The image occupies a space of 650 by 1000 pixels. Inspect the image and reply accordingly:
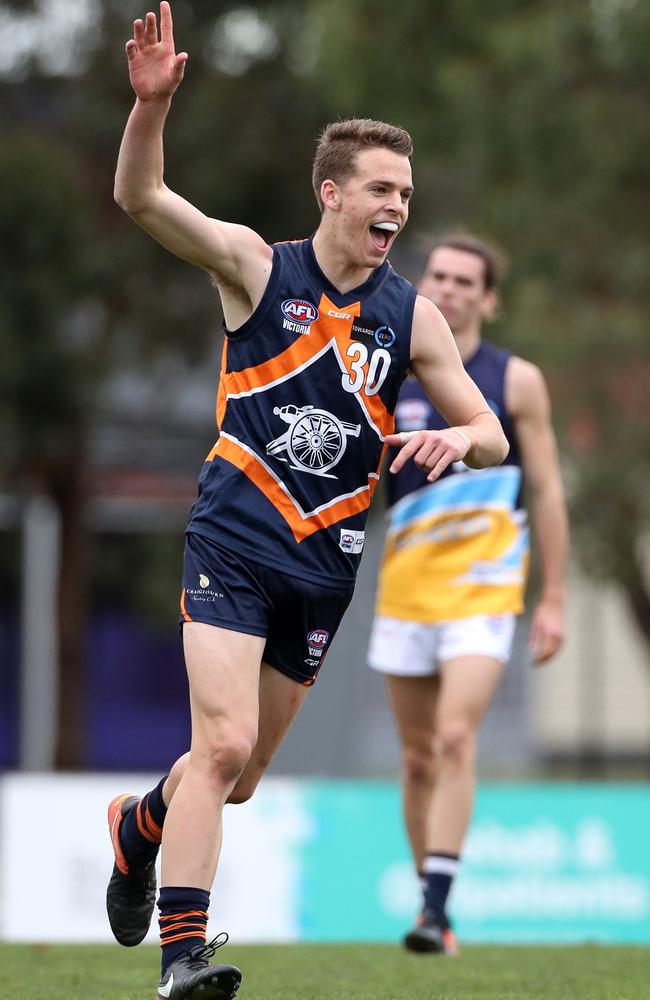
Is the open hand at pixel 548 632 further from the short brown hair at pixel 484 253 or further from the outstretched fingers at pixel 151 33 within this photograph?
the outstretched fingers at pixel 151 33

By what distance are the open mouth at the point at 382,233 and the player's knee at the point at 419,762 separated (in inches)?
112

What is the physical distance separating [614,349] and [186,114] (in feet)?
19.4

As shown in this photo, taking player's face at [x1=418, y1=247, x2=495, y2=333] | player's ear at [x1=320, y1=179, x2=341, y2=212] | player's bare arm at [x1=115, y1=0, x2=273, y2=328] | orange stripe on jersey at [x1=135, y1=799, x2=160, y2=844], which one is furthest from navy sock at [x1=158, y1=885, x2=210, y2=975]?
player's face at [x1=418, y1=247, x2=495, y2=333]

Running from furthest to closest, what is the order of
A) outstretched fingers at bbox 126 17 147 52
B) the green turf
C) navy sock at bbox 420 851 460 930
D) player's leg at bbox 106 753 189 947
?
navy sock at bbox 420 851 460 930 → the green turf → player's leg at bbox 106 753 189 947 → outstretched fingers at bbox 126 17 147 52

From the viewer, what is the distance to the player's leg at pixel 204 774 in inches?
180

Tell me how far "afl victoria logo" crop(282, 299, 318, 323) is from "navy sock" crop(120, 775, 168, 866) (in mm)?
1406

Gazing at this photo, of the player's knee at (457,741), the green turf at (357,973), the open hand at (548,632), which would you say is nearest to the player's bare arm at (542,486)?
the open hand at (548,632)

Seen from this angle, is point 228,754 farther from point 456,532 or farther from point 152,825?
point 456,532

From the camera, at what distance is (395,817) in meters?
11.0

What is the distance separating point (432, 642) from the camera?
7.24 meters

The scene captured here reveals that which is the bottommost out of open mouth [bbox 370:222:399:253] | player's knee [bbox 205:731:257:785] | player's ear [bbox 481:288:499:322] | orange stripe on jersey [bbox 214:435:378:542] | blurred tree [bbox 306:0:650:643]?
player's knee [bbox 205:731:257:785]

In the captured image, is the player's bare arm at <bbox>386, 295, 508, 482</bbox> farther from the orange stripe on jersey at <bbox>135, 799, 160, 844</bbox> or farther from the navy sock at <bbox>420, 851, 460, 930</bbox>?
the navy sock at <bbox>420, 851, 460, 930</bbox>

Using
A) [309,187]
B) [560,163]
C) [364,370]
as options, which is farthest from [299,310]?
[309,187]

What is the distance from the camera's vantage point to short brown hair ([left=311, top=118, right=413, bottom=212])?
5059 millimetres
